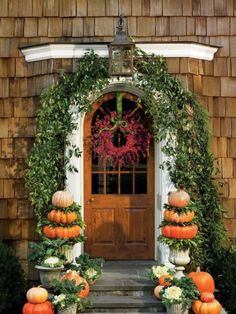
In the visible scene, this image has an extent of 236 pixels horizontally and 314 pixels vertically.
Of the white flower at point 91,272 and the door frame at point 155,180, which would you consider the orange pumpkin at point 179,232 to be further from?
the white flower at point 91,272

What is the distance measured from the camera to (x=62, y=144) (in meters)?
5.84

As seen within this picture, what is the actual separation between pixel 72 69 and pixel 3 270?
2420 mm

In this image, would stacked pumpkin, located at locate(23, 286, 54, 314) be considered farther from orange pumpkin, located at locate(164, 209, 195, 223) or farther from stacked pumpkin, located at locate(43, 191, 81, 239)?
orange pumpkin, located at locate(164, 209, 195, 223)

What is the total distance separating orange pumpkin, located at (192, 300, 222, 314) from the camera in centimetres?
487

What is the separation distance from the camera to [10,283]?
18.1ft

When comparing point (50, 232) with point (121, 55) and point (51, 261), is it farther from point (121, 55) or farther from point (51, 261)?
point (121, 55)

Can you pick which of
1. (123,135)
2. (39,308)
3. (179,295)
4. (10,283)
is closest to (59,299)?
(39,308)

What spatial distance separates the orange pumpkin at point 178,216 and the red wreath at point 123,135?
120 cm

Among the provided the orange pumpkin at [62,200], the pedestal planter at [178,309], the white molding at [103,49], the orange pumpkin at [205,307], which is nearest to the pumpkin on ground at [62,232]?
the orange pumpkin at [62,200]

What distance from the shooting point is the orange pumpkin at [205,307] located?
16.0 ft

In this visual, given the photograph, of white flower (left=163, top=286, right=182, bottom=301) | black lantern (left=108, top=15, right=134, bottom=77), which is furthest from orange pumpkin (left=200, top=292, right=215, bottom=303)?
black lantern (left=108, top=15, right=134, bottom=77)

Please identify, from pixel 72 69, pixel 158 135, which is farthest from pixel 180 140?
pixel 72 69

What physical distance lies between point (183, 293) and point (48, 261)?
136 cm

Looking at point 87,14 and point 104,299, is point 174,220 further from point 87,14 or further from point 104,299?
point 87,14
